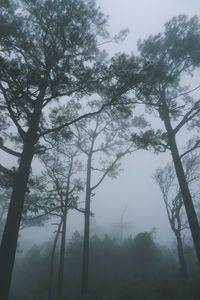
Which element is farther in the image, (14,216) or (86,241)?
(86,241)

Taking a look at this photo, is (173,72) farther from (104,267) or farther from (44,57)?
(104,267)

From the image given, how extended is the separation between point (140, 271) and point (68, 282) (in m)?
10.1

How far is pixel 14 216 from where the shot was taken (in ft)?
19.8

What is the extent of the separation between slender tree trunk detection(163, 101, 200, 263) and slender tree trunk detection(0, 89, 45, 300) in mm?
6410

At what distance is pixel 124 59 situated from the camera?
25.0 feet

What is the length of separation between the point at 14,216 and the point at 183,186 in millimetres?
6972

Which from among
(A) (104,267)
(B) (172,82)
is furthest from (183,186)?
(A) (104,267)

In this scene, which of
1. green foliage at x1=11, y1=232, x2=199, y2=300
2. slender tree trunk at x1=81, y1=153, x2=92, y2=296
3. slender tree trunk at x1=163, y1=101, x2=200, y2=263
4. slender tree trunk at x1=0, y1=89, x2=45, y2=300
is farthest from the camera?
green foliage at x1=11, y1=232, x2=199, y2=300

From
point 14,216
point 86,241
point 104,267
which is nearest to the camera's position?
point 14,216

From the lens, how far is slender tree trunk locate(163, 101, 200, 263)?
799 centimetres

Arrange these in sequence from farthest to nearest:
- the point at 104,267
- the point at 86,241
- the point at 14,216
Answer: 1. the point at 104,267
2. the point at 86,241
3. the point at 14,216

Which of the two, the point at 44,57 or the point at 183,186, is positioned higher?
the point at 44,57

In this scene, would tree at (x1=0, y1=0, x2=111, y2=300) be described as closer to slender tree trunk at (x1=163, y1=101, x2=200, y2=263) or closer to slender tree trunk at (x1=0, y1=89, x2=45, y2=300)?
slender tree trunk at (x1=0, y1=89, x2=45, y2=300)

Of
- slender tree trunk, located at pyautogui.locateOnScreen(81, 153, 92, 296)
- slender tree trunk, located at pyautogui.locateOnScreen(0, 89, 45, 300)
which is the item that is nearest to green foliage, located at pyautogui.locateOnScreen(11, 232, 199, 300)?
slender tree trunk, located at pyautogui.locateOnScreen(81, 153, 92, 296)
